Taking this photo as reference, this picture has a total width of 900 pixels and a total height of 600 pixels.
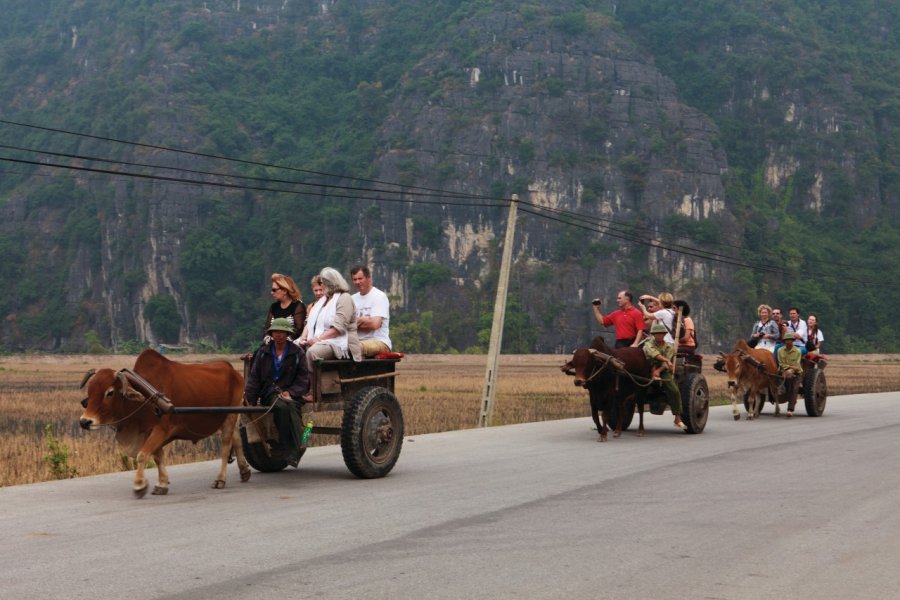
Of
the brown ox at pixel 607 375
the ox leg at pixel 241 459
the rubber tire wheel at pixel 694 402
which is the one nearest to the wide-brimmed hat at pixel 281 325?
the ox leg at pixel 241 459

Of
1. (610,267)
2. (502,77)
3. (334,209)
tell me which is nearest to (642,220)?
(610,267)

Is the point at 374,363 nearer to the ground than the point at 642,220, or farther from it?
nearer to the ground

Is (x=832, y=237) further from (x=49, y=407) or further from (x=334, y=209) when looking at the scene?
(x=49, y=407)

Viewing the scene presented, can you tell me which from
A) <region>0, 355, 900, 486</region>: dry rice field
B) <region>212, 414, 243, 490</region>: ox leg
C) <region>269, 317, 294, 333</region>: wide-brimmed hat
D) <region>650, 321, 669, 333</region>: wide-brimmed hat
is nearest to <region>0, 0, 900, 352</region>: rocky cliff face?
<region>0, 355, 900, 486</region>: dry rice field

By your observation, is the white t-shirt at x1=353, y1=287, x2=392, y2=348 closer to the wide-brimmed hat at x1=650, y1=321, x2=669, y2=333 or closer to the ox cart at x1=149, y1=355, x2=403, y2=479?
the ox cart at x1=149, y1=355, x2=403, y2=479

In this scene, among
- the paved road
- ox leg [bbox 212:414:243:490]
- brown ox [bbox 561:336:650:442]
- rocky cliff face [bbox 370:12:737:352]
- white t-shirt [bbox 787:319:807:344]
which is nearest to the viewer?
the paved road

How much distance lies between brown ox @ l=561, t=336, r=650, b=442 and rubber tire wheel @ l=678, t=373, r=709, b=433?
82cm

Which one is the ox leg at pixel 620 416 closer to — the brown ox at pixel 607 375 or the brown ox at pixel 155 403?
the brown ox at pixel 607 375

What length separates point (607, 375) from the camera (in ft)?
50.9

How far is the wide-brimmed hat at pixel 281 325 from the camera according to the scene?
10.7m

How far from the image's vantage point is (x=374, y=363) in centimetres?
1195

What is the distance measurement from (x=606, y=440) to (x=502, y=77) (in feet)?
437

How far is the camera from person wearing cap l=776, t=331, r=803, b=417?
20547 mm

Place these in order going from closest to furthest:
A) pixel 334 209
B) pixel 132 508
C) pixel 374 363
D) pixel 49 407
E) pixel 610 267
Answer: pixel 132 508
pixel 374 363
pixel 49 407
pixel 610 267
pixel 334 209
